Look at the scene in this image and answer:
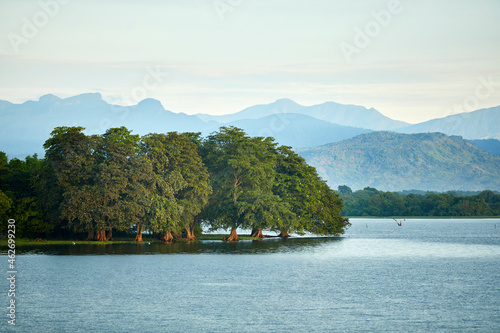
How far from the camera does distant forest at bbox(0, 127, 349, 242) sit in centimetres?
7556

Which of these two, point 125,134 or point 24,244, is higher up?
point 125,134

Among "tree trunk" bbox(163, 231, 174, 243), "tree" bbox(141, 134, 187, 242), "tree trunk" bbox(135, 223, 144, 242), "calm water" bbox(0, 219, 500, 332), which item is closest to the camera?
"calm water" bbox(0, 219, 500, 332)

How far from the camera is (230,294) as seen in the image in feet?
141

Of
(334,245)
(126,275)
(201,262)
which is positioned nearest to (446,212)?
(334,245)

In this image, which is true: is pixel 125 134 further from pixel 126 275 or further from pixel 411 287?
pixel 411 287

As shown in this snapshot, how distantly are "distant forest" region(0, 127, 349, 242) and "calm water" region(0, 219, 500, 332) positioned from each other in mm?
6253

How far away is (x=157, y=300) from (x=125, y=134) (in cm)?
4740

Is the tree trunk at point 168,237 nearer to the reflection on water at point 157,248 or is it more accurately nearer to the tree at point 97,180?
the reflection on water at point 157,248

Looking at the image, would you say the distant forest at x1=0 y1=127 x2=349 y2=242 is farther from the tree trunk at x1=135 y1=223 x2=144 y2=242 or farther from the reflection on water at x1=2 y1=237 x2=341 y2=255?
the reflection on water at x1=2 y1=237 x2=341 y2=255

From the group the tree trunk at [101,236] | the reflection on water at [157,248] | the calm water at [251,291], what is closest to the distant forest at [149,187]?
the tree trunk at [101,236]

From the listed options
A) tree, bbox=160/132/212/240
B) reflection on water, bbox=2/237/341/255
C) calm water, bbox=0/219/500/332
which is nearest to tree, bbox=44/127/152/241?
reflection on water, bbox=2/237/341/255

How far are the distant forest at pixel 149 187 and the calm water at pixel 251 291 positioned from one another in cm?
625

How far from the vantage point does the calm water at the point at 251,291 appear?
32.9m

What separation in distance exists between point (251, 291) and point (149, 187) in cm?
3765
